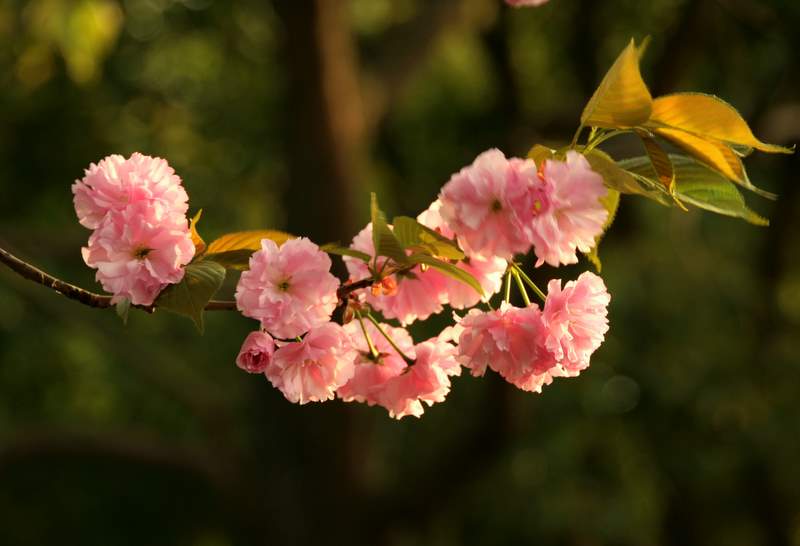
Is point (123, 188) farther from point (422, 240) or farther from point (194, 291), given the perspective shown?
point (422, 240)

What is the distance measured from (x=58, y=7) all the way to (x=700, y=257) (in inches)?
155

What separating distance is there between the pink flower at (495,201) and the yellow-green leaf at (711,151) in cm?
13

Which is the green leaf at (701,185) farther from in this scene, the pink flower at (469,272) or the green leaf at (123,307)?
the green leaf at (123,307)

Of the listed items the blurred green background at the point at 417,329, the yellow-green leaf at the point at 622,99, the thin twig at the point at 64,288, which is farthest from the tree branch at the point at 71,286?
the blurred green background at the point at 417,329

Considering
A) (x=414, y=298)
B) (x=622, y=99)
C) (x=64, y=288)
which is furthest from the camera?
(x=414, y=298)

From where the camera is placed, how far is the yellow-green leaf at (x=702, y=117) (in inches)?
41.5

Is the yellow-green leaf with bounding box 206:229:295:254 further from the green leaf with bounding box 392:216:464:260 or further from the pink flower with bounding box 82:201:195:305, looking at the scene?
the green leaf with bounding box 392:216:464:260

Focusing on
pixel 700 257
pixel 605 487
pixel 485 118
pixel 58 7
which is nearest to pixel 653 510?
pixel 605 487

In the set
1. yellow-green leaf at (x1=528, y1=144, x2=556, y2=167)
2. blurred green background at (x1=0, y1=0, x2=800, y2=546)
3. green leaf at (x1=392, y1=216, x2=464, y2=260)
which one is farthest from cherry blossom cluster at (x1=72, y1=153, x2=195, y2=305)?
blurred green background at (x1=0, y1=0, x2=800, y2=546)

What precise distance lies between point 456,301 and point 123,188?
0.35m

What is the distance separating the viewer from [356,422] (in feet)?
17.8

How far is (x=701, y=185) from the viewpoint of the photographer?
114 cm

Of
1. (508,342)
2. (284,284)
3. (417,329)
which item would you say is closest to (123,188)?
(284,284)

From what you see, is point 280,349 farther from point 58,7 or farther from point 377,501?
point 377,501
